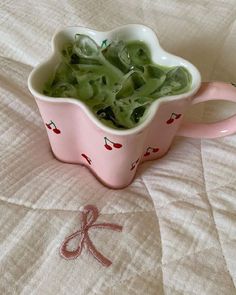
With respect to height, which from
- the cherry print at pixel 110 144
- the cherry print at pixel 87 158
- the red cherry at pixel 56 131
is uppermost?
the cherry print at pixel 110 144

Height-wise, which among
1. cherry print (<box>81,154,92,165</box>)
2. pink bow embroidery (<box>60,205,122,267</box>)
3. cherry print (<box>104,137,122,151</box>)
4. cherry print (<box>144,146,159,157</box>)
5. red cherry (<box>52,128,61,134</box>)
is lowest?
pink bow embroidery (<box>60,205,122,267</box>)

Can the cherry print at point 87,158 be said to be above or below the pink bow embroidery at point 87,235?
above
